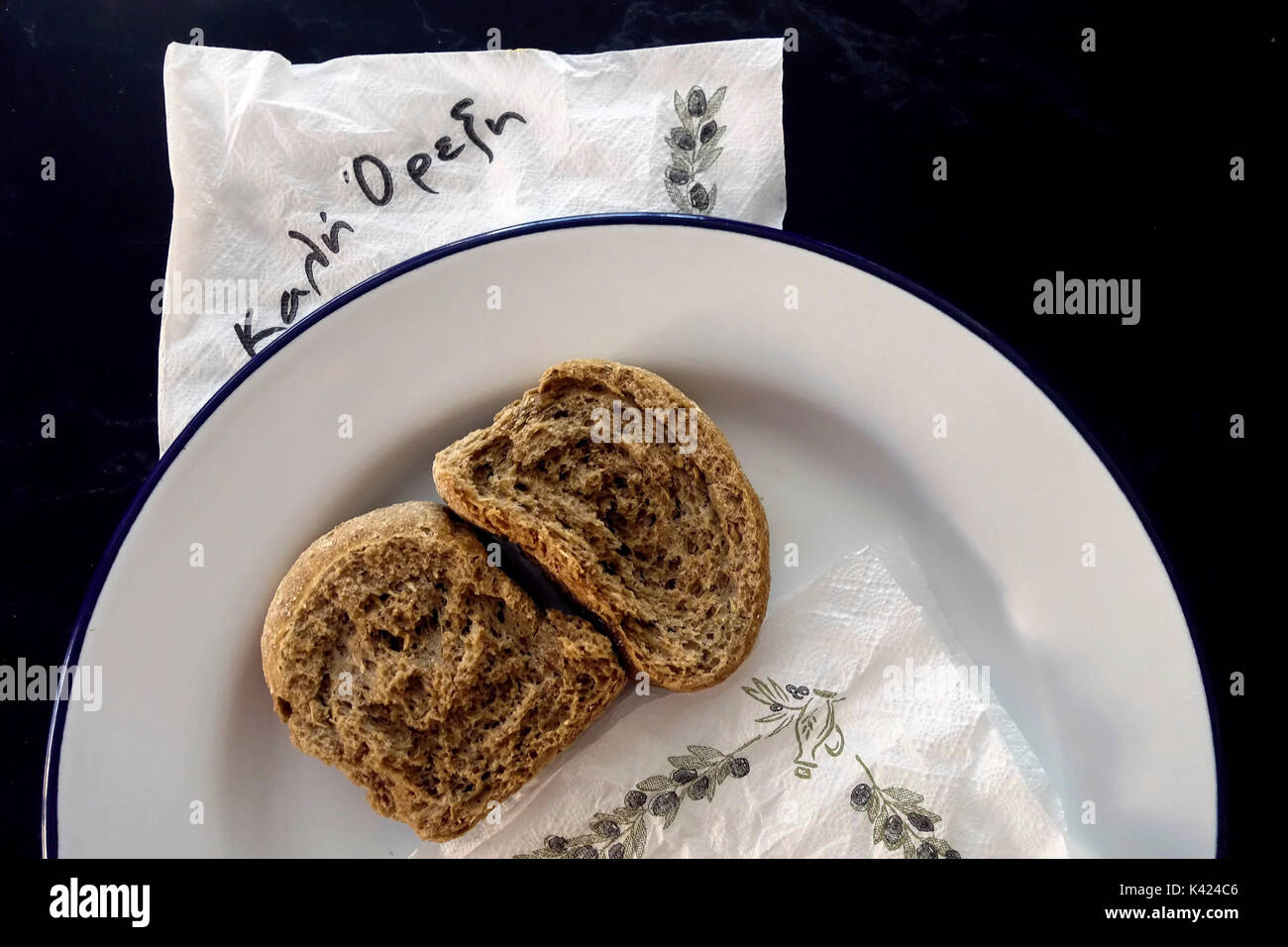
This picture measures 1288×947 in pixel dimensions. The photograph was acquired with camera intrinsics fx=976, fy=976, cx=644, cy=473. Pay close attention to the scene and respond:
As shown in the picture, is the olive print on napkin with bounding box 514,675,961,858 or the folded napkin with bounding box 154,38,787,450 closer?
the olive print on napkin with bounding box 514,675,961,858

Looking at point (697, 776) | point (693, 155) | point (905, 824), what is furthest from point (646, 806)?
point (693, 155)

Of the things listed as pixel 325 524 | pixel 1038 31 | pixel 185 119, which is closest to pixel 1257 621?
pixel 1038 31

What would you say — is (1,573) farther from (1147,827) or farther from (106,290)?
(1147,827)

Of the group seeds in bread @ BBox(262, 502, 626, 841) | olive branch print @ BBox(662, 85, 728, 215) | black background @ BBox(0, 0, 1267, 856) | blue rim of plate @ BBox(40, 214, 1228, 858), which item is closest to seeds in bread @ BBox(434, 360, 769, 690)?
seeds in bread @ BBox(262, 502, 626, 841)

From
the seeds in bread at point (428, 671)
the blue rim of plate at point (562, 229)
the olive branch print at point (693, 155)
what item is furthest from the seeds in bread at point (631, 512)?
the olive branch print at point (693, 155)

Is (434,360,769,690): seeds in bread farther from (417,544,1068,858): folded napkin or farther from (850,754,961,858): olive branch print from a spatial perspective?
(850,754,961,858): olive branch print

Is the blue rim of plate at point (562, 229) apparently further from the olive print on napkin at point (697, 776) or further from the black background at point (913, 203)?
the olive print on napkin at point (697, 776)

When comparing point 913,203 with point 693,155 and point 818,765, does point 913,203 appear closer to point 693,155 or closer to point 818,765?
point 693,155
